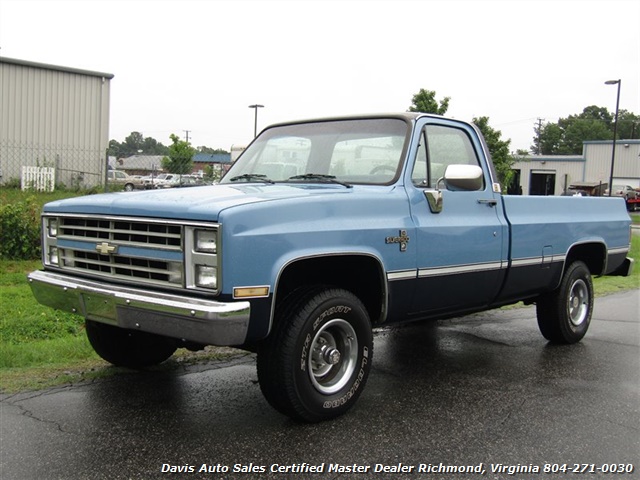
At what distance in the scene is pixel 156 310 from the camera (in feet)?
11.7

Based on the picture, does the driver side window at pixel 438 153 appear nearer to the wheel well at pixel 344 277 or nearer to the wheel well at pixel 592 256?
the wheel well at pixel 344 277

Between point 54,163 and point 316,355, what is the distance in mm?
16873

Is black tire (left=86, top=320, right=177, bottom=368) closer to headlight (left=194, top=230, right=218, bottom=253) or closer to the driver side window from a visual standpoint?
headlight (left=194, top=230, right=218, bottom=253)

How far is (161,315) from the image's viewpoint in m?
3.57

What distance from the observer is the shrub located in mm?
8531

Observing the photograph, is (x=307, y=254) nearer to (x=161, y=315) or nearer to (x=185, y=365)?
(x=161, y=315)

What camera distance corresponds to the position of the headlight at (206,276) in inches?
138

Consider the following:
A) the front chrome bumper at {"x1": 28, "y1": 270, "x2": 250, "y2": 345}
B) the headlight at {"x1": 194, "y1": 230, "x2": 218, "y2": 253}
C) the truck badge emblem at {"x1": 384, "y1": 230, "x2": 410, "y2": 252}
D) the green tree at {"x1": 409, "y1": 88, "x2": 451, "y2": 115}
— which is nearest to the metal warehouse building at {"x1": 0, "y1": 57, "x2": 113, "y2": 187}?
the green tree at {"x1": 409, "y1": 88, "x2": 451, "y2": 115}

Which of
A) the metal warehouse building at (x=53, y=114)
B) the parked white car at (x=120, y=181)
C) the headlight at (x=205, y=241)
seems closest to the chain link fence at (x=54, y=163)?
the metal warehouse building at (x=53, y=114)

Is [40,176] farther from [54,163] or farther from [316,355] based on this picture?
[316,355]

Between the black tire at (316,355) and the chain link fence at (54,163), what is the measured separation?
14539 millimetres

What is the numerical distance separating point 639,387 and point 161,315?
3736mm

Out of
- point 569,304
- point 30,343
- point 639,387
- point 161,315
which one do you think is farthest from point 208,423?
point 569,304

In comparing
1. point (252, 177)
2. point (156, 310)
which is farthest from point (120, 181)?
point (156, 310)
